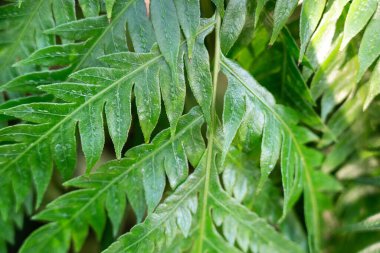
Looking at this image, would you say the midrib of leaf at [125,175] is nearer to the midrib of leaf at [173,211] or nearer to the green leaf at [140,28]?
the midrib of leaf at [173,211]

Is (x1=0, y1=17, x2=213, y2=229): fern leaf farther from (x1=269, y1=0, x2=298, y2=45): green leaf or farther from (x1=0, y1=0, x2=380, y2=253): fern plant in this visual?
(x1=269, y1=0, x2=298, y2=45): green leaf

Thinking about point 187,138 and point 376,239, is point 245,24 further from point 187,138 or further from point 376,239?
point 376,239

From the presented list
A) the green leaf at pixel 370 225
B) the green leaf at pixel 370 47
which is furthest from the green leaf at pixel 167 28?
the green leaf at pixel 370 225

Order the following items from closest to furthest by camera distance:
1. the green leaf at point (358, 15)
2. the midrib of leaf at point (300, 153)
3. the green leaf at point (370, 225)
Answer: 1. the green leaf at point (358, 15)
2. the midrib of leaf at point (300, 153)
3. the green leaf at point (370, 225)

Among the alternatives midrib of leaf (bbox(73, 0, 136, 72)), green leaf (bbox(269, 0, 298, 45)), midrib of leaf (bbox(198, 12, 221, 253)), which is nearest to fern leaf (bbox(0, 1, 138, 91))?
midrib of leaf (bbox(73, 0, 136, 72))

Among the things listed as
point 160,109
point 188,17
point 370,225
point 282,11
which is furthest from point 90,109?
point 370,225

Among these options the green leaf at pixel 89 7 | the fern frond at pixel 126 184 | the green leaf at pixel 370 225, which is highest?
the green leaf at pixel 89 7

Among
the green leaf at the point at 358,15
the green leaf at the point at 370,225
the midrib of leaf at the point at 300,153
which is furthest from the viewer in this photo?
the green leaf at the point at 370,225

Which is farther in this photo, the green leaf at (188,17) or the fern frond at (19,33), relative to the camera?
the fern frond at (19,33)

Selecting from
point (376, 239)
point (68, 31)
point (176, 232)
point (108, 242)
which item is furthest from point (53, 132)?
point (376, 239)
